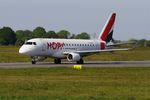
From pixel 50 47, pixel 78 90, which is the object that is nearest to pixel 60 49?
pixel 50 47

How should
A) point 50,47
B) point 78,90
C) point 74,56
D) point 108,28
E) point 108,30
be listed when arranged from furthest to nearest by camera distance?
1. point 108,28
2. point 108,30
3. point 74,56
4. point 50,47
5. point 78,90

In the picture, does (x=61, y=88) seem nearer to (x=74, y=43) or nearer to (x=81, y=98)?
(x=81, y=98)

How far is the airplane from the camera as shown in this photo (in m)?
60.3

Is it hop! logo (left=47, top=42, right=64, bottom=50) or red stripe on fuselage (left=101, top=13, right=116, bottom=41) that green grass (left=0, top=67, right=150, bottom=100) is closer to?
hop! logo (left=47, top=42, right=64, bottom=50)

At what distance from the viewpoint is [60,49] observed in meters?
62.2

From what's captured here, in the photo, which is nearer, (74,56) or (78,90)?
(78,90)

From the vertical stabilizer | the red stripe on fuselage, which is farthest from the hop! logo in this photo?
the red stripe on fuselage

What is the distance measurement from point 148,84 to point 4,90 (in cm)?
824

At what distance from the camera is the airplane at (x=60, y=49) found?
60.3m

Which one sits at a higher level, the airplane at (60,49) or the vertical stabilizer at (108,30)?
the vertical stabilizer at (108,30)

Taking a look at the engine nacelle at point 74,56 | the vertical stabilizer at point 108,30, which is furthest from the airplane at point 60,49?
the vertical stabilizer at point 108,30

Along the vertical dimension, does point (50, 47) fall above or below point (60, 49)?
above

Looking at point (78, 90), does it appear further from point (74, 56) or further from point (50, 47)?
point (74, 56)

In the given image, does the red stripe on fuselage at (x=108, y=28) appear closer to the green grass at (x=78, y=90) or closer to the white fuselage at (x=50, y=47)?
the white fuselage at (x=50, y=47)
